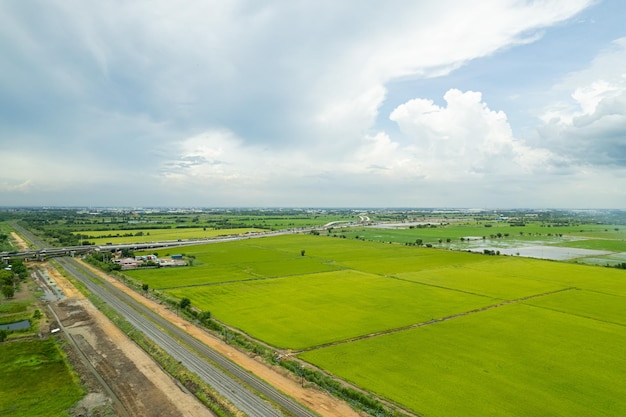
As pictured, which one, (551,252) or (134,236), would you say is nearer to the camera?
(551,252)

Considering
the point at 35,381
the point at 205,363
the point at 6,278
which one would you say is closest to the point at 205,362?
the point at 205,363

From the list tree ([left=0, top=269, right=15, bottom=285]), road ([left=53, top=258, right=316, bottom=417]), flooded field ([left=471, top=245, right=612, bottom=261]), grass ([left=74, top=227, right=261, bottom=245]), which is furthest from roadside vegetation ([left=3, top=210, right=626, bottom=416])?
grass ([left=74, top=227, right=261, bottom=245])

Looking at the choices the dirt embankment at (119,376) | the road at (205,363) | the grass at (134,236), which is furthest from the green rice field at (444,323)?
the grass at (134,236)

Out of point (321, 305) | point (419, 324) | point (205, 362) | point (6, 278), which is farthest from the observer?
point (6, 278)

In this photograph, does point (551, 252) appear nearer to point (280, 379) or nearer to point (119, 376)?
point (280, 379)

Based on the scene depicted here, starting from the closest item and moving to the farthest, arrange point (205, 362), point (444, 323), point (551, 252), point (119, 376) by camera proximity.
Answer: point (119, 376)
point (205, 362)
point (444, 323)
point (551, 252)

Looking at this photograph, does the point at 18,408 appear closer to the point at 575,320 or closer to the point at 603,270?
the point at 575,320

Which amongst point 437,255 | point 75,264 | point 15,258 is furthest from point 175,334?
point 437,255
